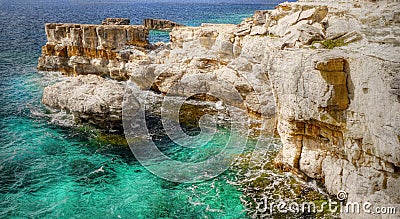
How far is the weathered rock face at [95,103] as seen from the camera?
68.1ft

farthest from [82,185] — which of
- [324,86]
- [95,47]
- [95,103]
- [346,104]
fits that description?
[95,47]

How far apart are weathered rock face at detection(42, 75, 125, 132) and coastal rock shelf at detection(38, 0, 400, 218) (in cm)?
13

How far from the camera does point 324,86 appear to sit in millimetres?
13164

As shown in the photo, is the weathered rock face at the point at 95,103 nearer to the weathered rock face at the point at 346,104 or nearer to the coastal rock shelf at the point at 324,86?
the coastal rock shelf at the point at 324,86

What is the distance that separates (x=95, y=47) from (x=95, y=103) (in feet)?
42.9

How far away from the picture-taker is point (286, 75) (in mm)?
14453

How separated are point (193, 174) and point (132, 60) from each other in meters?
16.4

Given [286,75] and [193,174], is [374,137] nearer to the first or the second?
[286,75]

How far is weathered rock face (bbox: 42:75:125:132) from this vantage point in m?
20.8

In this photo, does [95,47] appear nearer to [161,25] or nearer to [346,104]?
[346,104]

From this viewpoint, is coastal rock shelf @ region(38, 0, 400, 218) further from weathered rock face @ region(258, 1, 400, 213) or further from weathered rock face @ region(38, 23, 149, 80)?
weathered rock face @ region(38, 23, 149, 80)

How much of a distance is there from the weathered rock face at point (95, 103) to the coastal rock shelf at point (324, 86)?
134 mm

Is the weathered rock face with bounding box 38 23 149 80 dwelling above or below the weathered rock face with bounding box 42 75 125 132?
above

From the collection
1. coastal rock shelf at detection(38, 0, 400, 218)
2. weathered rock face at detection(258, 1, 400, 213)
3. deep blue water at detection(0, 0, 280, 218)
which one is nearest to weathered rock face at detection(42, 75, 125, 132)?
coastal rock shelf at detection(38, 0, 400, 218)
